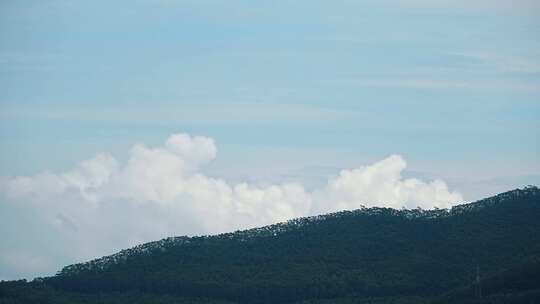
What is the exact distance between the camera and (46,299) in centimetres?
19588

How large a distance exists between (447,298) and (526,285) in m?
13.0

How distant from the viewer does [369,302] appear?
7707 inches

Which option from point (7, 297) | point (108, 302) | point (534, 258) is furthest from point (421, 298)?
point (7, 297)

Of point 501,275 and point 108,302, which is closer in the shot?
point 501,275

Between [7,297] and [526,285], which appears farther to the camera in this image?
[7,297]

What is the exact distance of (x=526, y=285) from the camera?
175 metres

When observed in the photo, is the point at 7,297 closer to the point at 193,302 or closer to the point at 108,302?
the point at 108,302

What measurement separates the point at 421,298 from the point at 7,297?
67708 mm

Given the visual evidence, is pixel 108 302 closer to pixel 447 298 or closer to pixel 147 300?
pixel 147 300

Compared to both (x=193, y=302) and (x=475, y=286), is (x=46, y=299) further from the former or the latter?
(x=475, y=286)

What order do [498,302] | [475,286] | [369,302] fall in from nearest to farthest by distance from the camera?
[498,302] → [475,286] → [369,302]

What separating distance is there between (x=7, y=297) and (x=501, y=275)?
79.7 metres

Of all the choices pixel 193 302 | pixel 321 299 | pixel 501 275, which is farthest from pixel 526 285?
pixel 193 302

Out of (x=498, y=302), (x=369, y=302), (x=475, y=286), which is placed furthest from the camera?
(x=369, y=302)
